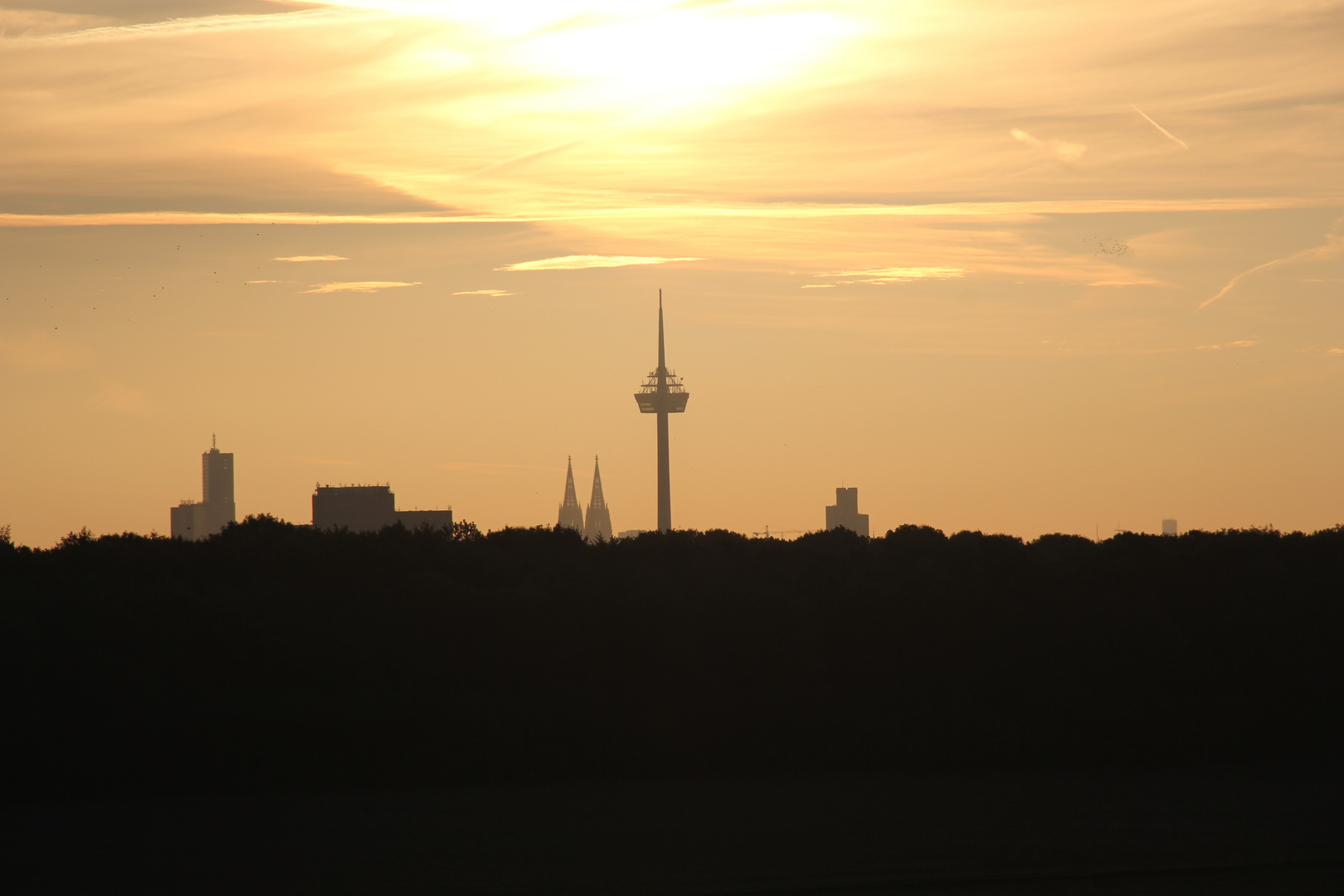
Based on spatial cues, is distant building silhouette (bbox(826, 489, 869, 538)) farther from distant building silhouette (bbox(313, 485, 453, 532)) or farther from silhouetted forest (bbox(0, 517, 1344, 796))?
silhouetted forest (bbox(0, 517, 1344, 796))

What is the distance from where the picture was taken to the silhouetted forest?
1296 inches

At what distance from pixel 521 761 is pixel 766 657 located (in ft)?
27.5

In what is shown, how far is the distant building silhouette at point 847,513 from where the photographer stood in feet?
572

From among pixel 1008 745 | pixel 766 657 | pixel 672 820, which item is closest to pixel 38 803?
pixel 672 820

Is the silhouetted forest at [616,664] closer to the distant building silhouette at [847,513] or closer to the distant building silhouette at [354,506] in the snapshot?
the distant building silhouette at [354,506]

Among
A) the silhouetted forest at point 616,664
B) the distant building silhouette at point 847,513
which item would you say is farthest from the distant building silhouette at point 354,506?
the silhouetted forest at point 616,664

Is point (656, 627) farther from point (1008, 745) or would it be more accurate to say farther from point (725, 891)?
point (725, 891)

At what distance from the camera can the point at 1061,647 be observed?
4119 cm

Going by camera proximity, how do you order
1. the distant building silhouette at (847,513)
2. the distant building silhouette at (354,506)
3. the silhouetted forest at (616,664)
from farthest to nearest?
the distant building silhouette at (847,513) → the distant building silhouette at (354,506) → the silhouetted forest at (616,664)

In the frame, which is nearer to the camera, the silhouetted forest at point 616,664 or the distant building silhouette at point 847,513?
the silhouetted forest at point 616,664

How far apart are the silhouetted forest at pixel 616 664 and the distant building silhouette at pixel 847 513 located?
12027 cm

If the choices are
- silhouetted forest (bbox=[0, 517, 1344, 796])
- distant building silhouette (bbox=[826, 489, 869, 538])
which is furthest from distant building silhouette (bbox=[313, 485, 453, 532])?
silhouetted forest (bbox=[0, 517, 1344, 796])

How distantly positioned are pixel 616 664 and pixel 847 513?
150 m

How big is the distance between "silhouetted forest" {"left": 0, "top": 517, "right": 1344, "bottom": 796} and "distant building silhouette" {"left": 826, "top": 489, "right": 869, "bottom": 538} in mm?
120271
